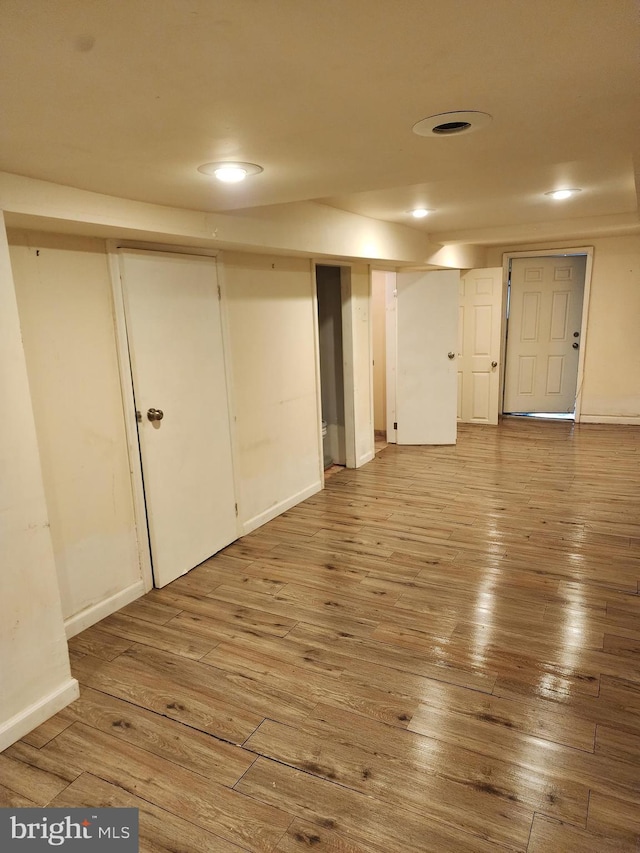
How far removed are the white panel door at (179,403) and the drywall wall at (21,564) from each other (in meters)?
0.91

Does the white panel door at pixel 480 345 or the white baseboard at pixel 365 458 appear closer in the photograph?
Answer: the white baseboard at pixel 365 458

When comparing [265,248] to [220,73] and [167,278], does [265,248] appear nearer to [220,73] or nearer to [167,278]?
[167,278]

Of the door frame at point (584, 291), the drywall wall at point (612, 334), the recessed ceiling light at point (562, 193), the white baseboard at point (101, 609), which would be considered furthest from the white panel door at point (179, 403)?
the drywall wall at point (612, 334)

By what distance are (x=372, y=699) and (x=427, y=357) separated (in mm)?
4340

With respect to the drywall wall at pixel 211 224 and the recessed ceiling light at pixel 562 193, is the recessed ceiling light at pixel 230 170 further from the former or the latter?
the recessed ceiling light at pixel 562 193

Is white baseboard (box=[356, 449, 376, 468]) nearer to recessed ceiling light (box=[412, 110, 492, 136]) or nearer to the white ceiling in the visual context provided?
the white ceiling

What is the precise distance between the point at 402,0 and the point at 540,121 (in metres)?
0.92

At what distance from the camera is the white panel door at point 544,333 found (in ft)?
23.0

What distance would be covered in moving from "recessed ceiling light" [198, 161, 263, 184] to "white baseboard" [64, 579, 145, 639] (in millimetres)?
2205

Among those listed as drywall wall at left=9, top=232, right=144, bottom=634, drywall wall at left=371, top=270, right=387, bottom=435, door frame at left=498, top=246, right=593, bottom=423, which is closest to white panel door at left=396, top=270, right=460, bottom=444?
drywall wall at left=371, top=270, right=387, bottom=435

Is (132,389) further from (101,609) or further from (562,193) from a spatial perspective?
(562,193)

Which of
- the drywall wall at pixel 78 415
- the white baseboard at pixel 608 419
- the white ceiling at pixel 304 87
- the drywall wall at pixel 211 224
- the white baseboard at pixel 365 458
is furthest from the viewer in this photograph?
the white baseboard at pixel 608 419

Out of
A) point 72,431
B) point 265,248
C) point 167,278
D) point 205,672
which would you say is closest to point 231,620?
point 205,672

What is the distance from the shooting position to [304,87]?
4.44 feet
